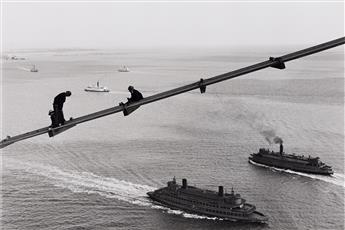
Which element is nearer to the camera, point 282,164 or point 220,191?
point 220,191

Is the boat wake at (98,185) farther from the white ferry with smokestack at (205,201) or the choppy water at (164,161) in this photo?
the white ferry with smokestack at (205,201)

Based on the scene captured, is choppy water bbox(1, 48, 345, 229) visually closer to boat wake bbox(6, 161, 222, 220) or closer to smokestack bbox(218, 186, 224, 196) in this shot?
boat wake bbox(6, 161, 222, 220)

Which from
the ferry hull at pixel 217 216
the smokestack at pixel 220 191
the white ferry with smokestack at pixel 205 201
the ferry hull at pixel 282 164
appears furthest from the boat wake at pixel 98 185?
the ferry hull at pixel 282 164

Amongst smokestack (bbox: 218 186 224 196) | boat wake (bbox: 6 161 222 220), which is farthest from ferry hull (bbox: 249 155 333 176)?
boat wake (bbox: 6 161 222 220)

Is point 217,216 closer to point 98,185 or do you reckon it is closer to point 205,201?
point 205,201

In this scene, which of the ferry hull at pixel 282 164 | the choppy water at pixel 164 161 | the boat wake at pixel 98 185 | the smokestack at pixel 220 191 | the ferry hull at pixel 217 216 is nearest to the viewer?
the choppy water at pixel 164 161

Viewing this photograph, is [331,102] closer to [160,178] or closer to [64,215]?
[160,178]

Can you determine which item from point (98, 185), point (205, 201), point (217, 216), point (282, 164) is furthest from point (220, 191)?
point (282, 164)
